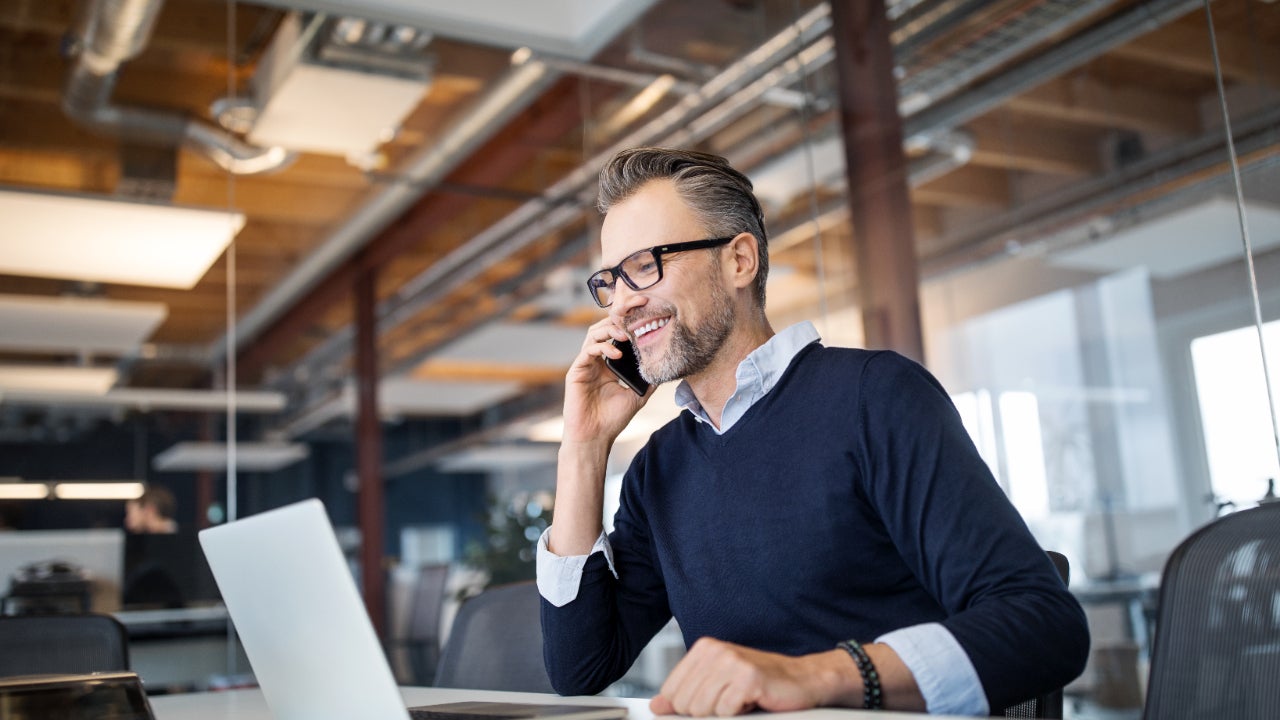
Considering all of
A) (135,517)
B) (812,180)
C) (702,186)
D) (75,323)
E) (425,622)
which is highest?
(812,180)

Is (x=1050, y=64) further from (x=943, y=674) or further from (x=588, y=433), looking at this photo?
(x=943, y=674)

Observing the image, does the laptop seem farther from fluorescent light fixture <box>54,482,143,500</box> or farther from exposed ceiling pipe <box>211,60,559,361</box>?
exposed ceiling pipe <box>211,60,559,361</box>

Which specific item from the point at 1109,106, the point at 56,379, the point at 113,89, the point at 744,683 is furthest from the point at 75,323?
the point at 744,683

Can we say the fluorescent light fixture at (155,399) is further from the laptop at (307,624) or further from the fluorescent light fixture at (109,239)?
the laptop at (307,624)

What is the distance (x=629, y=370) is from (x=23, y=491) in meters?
2.94

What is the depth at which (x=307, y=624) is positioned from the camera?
1.13 metres

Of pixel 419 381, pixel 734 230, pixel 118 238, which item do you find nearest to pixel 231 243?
pixel 118 238

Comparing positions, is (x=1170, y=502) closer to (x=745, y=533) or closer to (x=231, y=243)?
(x=745, y=533)

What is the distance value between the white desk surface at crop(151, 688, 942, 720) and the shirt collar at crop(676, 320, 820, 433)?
0.46 metres

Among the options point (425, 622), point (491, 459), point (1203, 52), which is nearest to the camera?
point (1203, 52)

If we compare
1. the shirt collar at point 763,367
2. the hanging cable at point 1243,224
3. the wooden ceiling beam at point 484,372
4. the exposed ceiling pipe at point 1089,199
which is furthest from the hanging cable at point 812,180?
the shirt collar at point 763,367

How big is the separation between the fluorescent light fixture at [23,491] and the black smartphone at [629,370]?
9.53 feet

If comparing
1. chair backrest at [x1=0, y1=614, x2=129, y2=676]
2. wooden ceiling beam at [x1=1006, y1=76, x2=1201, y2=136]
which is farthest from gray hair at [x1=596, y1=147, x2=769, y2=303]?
wooden ceiling beam at [x1=1006, y1=76, x2=1201, y2=136]

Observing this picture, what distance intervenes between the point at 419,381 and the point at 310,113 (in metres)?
1.25
